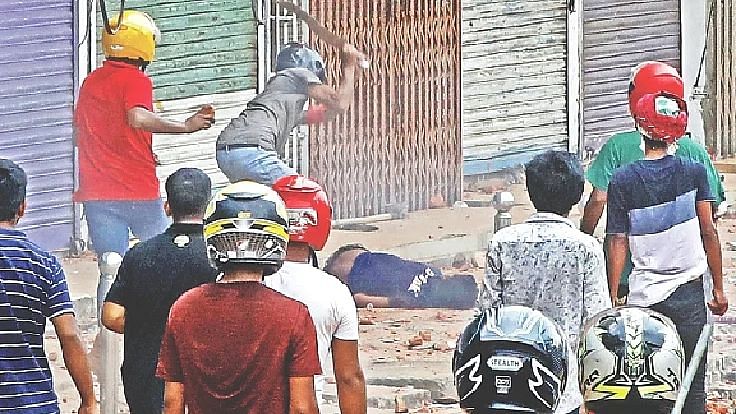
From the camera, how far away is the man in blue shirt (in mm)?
5707

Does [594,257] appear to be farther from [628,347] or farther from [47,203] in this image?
[47,203]

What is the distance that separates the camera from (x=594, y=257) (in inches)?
188

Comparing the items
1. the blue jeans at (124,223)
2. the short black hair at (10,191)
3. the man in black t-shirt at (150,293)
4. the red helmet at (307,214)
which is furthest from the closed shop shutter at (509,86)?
the short black hair at (10,191)

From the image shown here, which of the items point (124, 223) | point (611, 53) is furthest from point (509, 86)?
point (124, 223)

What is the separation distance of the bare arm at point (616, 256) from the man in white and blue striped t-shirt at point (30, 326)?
1.95m

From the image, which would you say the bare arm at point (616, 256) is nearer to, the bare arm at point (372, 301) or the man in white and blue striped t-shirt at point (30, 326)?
the man in white and blue striped t-shirt at point (30, 326)

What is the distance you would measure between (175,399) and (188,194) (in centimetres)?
112

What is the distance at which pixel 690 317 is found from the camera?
5672mm

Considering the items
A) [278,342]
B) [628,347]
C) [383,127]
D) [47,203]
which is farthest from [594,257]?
[383,127]

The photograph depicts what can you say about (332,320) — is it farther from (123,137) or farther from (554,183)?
(123,137)

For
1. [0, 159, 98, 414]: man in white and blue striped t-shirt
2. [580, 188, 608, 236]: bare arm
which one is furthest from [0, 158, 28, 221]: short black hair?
[580, 188, 608, 236]: bare arm

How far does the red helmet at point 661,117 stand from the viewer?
5867 mm

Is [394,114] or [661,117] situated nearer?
[661,117]

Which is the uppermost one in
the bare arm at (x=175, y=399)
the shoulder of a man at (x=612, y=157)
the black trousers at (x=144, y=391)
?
the shoulder of a man at (x=612, y=157)
